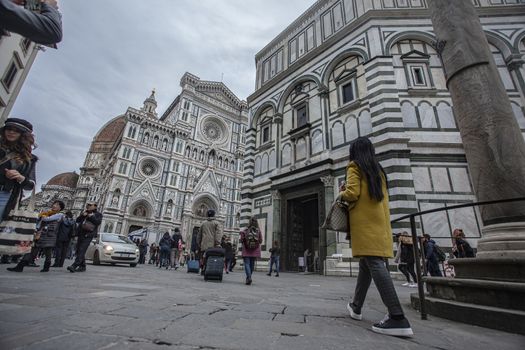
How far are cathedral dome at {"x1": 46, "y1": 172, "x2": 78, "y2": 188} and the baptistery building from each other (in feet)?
203

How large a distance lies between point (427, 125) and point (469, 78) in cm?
672

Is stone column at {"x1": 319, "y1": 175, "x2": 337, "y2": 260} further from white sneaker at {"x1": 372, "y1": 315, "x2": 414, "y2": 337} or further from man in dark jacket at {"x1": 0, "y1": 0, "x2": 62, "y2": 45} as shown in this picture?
man in dark jacket at {"x1": 0, "y1": 0, "x2": 62, "y2": 45}

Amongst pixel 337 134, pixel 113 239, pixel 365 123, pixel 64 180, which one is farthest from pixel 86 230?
pixel 64 180

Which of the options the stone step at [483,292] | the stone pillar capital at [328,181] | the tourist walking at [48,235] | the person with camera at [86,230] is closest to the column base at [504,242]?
the stone step at [483,292]

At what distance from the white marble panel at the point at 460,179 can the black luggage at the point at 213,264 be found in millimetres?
8366

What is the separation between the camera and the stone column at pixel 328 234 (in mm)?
10150

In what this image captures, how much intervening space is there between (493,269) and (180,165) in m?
37.0

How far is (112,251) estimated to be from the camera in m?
10.7

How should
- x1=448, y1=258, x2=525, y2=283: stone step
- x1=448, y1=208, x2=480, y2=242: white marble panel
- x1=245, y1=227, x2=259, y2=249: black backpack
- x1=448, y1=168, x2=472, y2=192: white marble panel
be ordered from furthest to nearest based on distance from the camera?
x1=448, y1=168, x2=472, y2=192: white marble panel
x1=448, y1=208, x2=480, y2=242: white marble panel
x1=245, y1=227, x2=259, y2=249: black backpack
x1=448, y1=258, x2=525, y2=283: stone step

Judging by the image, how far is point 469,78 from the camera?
3955 millimetres

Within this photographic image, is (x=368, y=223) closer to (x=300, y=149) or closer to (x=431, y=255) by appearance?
(x=431, y=255)

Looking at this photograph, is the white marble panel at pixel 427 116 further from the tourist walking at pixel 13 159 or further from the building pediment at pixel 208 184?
the building pediment at pixel 208 184

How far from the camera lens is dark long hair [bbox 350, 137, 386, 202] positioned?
2.54m

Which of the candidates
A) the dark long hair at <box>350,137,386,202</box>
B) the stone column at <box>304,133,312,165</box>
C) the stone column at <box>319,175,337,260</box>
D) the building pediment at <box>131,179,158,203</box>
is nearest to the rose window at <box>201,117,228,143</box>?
the building pediment at <box>131,179,158,203</box>
